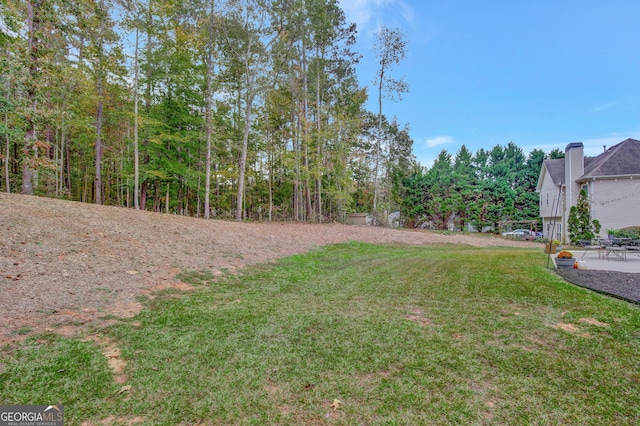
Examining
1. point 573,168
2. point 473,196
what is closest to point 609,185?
point 573,168

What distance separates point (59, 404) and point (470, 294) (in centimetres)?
483

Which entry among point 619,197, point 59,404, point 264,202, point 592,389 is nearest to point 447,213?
point 619,197

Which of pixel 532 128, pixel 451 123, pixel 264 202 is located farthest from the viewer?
pixel 264 202

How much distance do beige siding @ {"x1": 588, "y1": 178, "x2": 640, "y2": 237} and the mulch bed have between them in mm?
10327

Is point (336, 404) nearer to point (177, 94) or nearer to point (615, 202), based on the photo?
point (177, 94)

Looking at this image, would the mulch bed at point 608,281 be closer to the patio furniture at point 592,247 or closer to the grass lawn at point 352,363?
the grass lawn at point 352,363

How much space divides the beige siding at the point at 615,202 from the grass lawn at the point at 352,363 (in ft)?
Result: 42.5

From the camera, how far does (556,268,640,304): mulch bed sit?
426 centimetres

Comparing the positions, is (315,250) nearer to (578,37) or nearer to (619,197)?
(578,37)

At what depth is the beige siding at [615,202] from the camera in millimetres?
13078

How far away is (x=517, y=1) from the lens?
32.3ft

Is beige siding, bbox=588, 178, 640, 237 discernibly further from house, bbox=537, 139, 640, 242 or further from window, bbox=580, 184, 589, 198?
window, bbox=580, 184, 589, 198

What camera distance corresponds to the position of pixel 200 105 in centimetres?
1542

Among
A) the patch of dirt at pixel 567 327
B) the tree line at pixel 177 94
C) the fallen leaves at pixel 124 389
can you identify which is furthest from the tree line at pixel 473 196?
the fallen leaves at pixel 124 389
